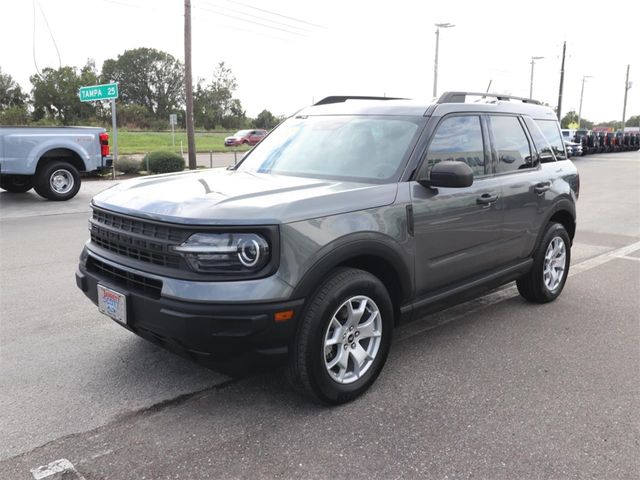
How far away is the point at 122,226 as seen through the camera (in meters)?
3.35

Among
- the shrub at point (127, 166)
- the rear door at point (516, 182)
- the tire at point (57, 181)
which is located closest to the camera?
the rear door at point (516, 182)

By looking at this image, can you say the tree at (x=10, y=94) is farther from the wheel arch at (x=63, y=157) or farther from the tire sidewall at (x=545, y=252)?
the tire sidewall at (x=545, y=252)

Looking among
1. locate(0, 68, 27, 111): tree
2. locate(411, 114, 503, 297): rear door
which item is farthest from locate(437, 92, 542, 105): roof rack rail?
locate(0, 68, 27, 111): tree

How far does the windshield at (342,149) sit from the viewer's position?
383cm

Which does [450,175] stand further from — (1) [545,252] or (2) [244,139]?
(2) [244,139]

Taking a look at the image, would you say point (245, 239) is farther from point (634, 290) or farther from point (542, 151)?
point (634, 290)

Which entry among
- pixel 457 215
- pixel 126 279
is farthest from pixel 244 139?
pixel 126 279

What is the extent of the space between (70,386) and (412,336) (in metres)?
2.46

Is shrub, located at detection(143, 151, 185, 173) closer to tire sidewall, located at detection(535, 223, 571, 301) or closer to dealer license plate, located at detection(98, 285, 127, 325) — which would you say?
tire sidewall, located at detection(535, 223, 571, 301)

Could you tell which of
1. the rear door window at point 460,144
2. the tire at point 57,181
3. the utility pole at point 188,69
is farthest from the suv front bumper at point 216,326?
the utility pole at point 188,69

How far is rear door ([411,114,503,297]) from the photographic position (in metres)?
3.76

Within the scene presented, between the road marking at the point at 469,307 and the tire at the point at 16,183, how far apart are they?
10816 millimetres

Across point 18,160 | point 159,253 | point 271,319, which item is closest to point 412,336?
point 271,319

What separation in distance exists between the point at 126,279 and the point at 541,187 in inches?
137
